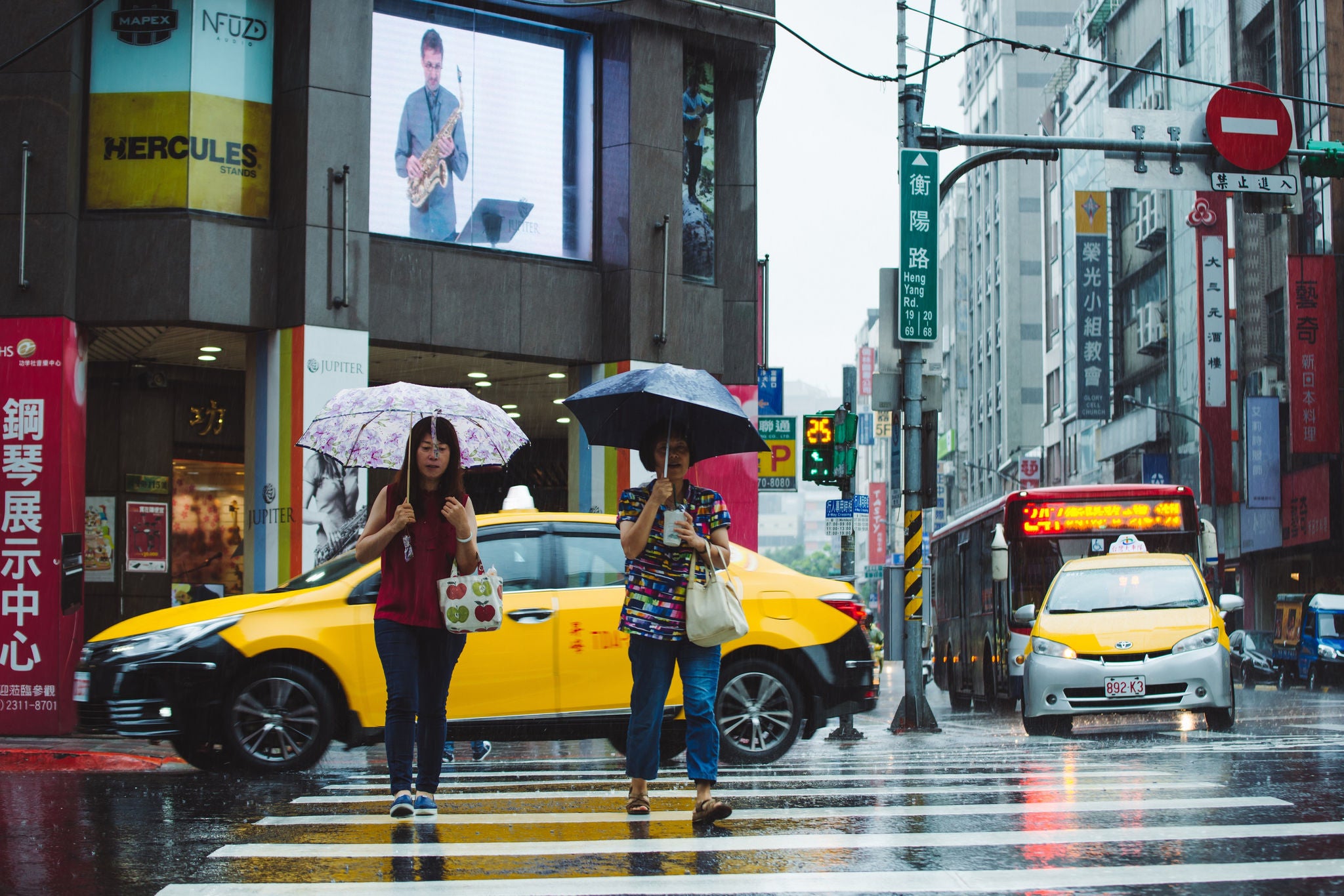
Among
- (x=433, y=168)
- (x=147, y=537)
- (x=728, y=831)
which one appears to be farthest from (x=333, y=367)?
(x=728, y=831)

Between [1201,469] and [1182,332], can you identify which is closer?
[1201,469]

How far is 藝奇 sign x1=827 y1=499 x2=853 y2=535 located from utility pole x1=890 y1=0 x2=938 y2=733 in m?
5.56

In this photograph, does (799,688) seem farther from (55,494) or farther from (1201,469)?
(1201,469)

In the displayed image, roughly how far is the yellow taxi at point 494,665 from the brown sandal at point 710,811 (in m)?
3.24

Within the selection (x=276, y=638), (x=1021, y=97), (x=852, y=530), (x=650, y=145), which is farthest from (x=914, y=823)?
(x=1021, y=97)

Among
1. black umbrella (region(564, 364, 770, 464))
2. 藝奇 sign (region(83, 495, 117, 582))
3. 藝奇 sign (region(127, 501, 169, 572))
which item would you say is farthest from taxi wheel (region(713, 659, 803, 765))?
藝奇 sign (region(127, 501, 169, 572))

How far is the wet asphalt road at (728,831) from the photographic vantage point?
5.36 meters

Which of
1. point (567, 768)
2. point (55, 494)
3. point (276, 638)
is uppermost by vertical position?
point (55, 494)

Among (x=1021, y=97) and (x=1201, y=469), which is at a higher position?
(x=1021, y=97)

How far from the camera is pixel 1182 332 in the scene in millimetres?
50844

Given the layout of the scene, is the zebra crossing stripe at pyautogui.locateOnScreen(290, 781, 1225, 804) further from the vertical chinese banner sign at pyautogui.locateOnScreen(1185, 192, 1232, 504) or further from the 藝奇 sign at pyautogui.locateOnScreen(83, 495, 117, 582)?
the vertical chinese banner sign at pyautogui.locateOnScreen(1185, 192, 1232, 504)

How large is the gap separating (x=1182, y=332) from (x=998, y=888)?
48674mm

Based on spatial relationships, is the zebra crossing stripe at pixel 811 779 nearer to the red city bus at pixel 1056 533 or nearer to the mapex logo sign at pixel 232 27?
the red city bus at pixel 1056 533

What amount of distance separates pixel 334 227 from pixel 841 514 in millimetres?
9085
